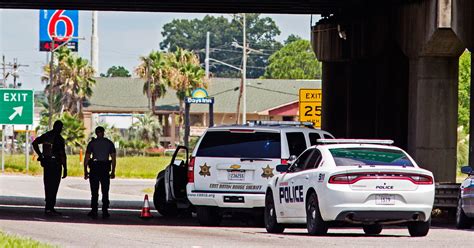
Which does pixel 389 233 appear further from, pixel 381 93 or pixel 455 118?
pixel 381 93

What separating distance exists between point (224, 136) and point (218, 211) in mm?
1369

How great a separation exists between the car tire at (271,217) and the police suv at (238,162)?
3.11 feet

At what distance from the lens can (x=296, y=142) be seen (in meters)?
24.9

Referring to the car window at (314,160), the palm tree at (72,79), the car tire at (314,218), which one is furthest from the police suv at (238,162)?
the palm tree at (72,79)

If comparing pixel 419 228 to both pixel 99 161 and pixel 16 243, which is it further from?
pixel 99 161

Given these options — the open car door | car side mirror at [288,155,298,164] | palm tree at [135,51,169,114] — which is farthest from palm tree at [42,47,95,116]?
car side mirror at [288,155,298,164]

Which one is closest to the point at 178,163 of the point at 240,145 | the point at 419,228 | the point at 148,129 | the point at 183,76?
the point at 240,145

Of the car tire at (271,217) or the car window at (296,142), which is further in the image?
the car window at (296,142)

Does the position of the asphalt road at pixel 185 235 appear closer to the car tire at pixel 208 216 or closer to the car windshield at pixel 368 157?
the car tire at pixel 208 216

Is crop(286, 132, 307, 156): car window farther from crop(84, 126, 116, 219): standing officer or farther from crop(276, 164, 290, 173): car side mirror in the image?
crop(84, 126, 116, 219): standing officer

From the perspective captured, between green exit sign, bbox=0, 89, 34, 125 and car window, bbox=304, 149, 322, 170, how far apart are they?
1204 inches

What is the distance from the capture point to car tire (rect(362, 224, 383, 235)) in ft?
73.2

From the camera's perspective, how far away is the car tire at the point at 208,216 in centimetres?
2506

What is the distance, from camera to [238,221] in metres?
28.1
